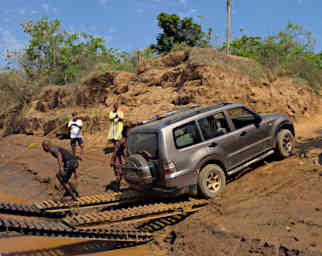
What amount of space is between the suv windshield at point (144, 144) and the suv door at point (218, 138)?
99cm

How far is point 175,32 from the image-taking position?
25172mm

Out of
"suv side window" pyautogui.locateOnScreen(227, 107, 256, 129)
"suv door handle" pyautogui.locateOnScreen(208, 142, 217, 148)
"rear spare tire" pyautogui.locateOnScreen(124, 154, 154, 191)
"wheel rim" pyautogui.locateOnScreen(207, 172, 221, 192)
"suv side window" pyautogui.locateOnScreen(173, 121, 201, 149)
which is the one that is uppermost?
"suv side window" pyautogui.locateOnScreen(227, 107, 256, 129)

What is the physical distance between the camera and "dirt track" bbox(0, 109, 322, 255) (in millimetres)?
3898

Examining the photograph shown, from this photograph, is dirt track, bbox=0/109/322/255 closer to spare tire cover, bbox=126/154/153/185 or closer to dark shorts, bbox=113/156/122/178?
spare tire cover, bbox=126/154/153/185

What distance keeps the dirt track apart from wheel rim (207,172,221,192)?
0.22m

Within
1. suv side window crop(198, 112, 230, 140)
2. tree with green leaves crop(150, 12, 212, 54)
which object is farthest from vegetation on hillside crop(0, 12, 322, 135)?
suv side window crop(198, 112, 230, 140)

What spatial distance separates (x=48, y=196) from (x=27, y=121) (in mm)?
12934

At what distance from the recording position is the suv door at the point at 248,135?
6024 mm

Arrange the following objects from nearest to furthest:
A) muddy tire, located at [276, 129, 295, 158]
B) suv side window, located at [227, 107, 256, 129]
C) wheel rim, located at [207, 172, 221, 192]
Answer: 1. wheel rim, located at [207, 172, 221, 192]
2. suv side window, located at [227, 107, 256, 129]
3. muddy tire, located at [276, 129, 295, 158]

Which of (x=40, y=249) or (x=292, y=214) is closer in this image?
(x=292, y=214)

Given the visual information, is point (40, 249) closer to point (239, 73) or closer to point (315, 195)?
point (315, 195)

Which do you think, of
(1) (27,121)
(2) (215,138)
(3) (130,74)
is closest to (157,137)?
(2) (215,138)

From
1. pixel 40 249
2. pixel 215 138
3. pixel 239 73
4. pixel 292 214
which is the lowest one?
pixel 40 249

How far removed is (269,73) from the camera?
12789mm
